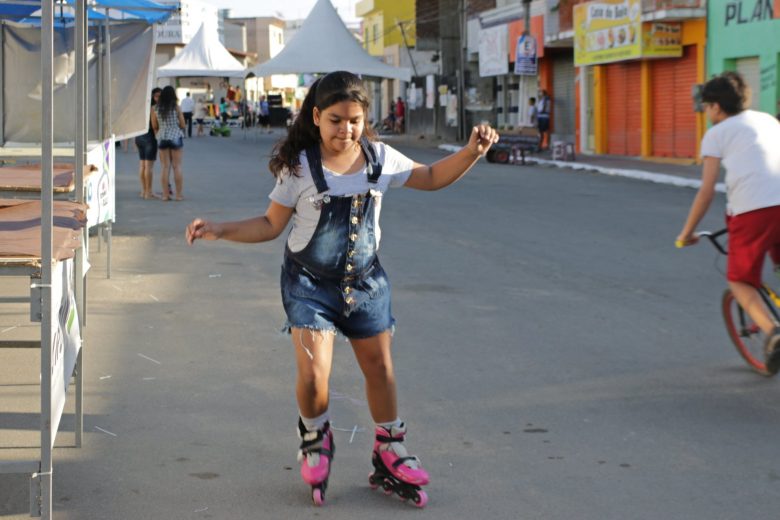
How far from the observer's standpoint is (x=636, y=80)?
31328 mm

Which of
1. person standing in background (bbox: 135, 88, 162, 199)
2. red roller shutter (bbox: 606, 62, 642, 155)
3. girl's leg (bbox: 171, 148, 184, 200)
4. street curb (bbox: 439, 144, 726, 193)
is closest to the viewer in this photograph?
person standing in background (bbox: 135, 88, 162, 199)

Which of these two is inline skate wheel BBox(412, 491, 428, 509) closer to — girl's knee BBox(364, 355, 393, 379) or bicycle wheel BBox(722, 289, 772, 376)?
girl's knee BBox(364, 355, 393, 379)

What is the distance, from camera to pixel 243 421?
5.79m

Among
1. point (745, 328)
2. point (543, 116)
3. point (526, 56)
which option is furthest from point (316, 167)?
point (526, 56)

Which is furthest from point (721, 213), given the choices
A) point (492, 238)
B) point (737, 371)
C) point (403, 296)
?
point (737, 371)

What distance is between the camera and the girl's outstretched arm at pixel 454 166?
176 inches

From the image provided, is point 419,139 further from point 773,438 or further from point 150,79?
point 773,438

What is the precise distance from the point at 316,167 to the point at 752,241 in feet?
9.20

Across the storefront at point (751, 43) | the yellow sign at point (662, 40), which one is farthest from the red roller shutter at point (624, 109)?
the storefront at point (751, 43)

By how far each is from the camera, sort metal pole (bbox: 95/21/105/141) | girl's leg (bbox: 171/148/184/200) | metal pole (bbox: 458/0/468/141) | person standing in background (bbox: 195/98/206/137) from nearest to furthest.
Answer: metal pole (bbox: 95/21/105/141), girl's leg (bbox: 171/148/184/200), metal pole (bbox: 458/0/468/141), person standing in background (bbox: 195/98/206/137)

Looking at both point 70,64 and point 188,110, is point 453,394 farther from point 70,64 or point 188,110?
point 188,110

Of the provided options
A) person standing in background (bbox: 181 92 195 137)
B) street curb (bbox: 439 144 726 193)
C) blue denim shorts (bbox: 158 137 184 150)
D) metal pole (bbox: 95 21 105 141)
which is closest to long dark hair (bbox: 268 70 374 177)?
metal pole (bbox: 95 21 105 141)

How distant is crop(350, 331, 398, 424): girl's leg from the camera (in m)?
4.60

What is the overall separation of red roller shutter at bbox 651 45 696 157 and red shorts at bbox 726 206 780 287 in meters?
22.3
